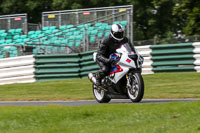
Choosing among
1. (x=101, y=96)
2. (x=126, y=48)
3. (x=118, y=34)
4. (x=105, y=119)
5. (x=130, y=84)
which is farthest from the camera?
A: (x=101, y=96)

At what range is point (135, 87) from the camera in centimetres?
909

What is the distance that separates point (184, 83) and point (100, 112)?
20.6 ft

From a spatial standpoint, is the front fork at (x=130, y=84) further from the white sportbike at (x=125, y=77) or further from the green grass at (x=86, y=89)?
the green grass at (x=86, y=89)

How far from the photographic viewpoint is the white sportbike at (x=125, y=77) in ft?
29.7

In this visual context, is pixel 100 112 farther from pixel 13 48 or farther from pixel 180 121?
pixel 13 48

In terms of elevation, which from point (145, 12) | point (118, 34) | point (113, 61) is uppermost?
point (118, 34)

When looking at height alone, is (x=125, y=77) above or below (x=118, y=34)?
below

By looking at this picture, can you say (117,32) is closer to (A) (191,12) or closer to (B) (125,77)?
(B) (125,77)

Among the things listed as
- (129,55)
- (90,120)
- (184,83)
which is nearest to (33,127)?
(90,120)

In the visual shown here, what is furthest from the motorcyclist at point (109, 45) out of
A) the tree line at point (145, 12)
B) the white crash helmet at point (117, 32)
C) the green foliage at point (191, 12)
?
the tree line at point (145, 12)

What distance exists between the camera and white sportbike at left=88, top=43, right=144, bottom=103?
29.7ft

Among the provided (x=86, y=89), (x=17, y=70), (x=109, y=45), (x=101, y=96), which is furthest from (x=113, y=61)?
(x=17, y=70)

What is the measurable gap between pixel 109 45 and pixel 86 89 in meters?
4.30

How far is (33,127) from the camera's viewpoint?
6.25m
